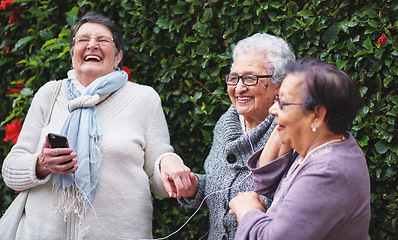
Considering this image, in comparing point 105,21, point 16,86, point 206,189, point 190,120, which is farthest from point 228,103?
point 16,86

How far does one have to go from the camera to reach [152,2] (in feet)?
11.6

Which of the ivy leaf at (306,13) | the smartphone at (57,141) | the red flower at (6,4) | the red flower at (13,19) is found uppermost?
the ivy leaf at (306,13)

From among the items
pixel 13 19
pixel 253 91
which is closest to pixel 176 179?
pixel 253 91

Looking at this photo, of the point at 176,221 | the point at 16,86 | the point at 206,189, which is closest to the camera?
the point at 206,189

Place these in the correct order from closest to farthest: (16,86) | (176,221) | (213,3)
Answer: (213,3)
(176,221)
(16,86)

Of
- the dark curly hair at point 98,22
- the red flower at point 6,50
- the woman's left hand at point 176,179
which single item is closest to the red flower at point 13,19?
the red flower at point 6,50

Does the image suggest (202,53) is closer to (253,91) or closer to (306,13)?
(306,13)

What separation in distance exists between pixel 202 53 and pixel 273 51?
0.91 meters

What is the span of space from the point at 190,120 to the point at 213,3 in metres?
0.85

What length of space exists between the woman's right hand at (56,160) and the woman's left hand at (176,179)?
1.68ft

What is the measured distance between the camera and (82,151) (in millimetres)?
2670

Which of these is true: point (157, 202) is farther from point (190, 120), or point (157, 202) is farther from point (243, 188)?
point (243, 188)

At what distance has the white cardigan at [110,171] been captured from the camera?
8.76ft

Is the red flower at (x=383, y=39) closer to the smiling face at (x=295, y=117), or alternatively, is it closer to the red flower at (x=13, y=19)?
the smiling face at (x=295, y=117)
